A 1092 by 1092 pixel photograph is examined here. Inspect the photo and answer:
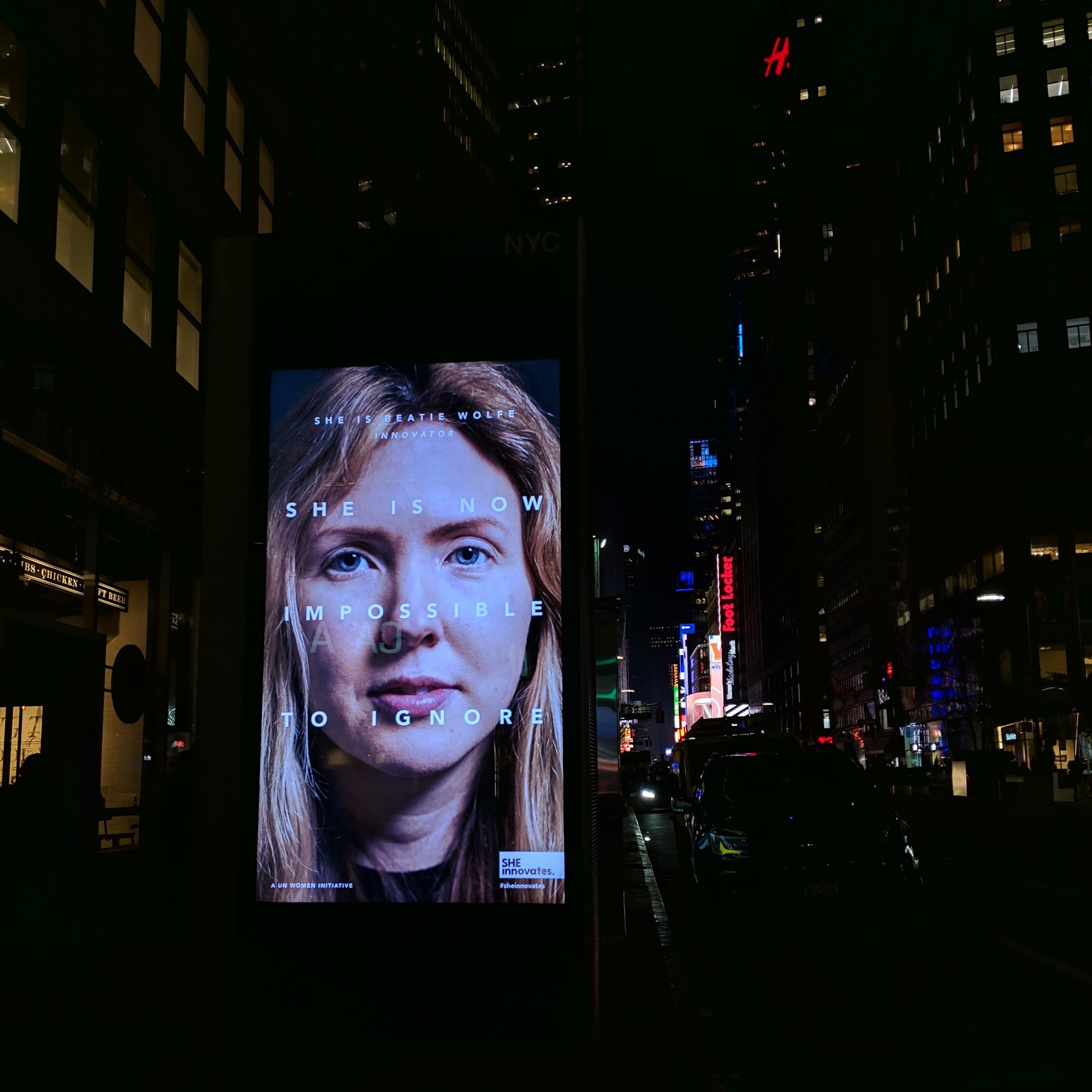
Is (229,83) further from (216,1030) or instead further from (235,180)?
(216,1030)

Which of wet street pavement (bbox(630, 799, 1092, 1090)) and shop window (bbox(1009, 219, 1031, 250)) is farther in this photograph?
shop window (bbox(1009, 219, 1031, 250))

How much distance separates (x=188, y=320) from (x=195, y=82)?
4279 mm

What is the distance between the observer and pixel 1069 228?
72.4 m

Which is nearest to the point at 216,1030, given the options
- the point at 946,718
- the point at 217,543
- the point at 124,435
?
the point at 217,543

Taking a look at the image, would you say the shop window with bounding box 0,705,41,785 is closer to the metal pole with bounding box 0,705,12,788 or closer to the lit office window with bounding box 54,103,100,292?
the metal pole with bounding box 0,705,12,788

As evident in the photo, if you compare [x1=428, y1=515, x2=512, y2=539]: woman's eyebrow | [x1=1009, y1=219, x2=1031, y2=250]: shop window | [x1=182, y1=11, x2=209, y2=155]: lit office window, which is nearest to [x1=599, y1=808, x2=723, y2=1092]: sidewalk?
[x1=428, y1=515, x2=512, y2=539]: woman's eyebrow

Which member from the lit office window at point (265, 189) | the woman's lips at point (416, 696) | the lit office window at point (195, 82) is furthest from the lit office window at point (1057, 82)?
the woman's lips at point (416, 696)

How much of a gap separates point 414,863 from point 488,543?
1442mm

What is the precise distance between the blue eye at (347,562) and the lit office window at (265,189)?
2120 cm

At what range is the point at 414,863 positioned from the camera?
531cm

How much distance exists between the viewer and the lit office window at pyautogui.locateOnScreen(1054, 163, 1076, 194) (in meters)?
72.8

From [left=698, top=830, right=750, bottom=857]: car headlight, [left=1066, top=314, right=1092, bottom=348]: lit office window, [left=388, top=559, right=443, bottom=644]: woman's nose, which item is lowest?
[left=698, top=830, right=750, bottom=857]: car headlight

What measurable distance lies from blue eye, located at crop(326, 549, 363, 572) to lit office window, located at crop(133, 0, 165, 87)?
16312 mm

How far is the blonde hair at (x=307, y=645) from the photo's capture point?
209 inches
